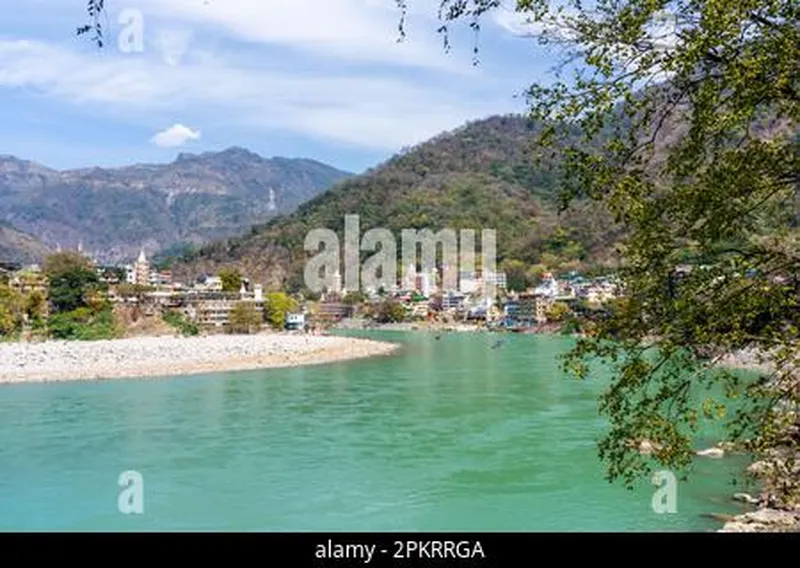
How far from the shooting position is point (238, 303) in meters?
58.0

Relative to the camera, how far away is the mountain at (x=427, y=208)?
93.6m

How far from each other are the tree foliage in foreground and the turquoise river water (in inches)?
230

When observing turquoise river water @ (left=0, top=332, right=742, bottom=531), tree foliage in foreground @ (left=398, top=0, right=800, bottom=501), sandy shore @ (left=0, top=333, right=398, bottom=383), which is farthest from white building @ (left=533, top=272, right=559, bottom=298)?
tree foliage in foreground @ (left=398, top=0, right=800, bottom=501)

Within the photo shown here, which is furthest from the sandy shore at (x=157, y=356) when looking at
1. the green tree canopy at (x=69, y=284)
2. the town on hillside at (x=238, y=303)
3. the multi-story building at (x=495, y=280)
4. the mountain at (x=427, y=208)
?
the mountain at (x=427, y=208)

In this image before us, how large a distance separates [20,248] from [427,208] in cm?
11097

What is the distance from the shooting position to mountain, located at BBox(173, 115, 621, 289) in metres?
93.6

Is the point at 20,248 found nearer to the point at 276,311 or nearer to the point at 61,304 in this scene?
the point at 276,311

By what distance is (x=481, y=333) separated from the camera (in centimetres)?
6631

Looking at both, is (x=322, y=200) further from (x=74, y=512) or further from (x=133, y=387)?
(x=74, y=512)

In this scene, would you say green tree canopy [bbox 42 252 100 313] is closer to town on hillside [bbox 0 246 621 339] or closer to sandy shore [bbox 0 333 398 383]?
town on hillside [bbox 0 246 621 339]

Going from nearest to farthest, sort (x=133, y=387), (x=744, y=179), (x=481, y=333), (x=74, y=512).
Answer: (x=744, y=179) < (x=74, y=512) < (x=133, y=387) < (x=481, y=333)
